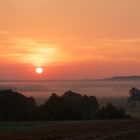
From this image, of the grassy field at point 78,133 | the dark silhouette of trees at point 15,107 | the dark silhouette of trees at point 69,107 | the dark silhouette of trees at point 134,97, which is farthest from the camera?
the dark silhouette of trees at point 134,97

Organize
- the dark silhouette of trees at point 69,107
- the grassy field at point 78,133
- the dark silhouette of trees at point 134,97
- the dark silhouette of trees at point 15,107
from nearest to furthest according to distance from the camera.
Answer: the grassy field at point 78,133, the dark silhouette of trees at point 15,107, the dark silhouette of trees at point 69,107, the dark silhouette of trees at point 134,97

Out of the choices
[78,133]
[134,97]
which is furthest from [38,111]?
[134,97]

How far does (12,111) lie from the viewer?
53594 millimetres

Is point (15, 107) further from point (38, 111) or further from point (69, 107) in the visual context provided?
point (69, 107)

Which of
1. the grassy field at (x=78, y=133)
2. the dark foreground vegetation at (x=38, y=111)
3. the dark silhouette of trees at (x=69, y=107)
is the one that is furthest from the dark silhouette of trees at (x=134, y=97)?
the grassy field at (x=78, y=133)

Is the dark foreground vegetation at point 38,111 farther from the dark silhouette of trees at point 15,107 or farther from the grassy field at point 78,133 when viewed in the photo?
the grassy field at point 78,133

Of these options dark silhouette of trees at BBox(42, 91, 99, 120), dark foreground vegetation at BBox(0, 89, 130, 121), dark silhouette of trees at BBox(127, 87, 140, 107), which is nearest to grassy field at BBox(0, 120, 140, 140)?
dark foreground vegetation at BBox(0, 89, 130, 121)

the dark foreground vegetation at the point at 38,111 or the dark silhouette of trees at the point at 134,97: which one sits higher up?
the dark silhouette of trees at the point at 134,97

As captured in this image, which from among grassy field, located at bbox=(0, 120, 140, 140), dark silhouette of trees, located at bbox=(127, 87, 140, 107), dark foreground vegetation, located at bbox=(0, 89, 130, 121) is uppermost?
dark silhouette of trees, located at bbox=(127, 87, 140, 107)

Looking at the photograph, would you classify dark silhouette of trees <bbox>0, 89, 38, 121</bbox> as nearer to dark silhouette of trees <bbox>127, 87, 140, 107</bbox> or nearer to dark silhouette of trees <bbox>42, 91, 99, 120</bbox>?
dark silhouette of trees <bbox>42, 91, 99, 120</bbox>

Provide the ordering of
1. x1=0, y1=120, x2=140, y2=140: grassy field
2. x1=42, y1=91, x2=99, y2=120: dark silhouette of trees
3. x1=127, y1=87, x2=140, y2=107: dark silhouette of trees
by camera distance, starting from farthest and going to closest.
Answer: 1. x1=127, y1=87, x2=140, y2=107: dark silhouette of trees
2. x1=42, y1=91, x2=99, y2=120: dark silhouette of trees
3. x1=0, y1=120, x2=140, y2=140: grassy field

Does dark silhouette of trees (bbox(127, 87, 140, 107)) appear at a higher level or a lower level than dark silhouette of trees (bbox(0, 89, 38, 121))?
higher

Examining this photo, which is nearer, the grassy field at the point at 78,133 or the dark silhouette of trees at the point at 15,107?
the grassy field at the point at 78,133

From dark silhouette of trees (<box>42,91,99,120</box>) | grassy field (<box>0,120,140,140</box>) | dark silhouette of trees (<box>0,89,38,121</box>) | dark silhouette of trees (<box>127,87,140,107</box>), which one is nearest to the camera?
grassy field (<box>0,120,140,140</box>)
